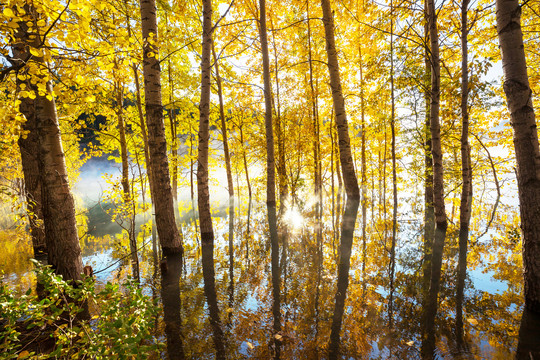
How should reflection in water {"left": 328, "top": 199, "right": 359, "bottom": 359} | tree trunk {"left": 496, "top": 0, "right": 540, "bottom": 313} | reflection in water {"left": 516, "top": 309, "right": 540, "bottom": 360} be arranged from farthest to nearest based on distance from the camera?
tree trunk {"left": 496, "top": 0, "right": 540, "bottom": 313} < reflection in water {"left": 328, "top": 199, "right": 359, "bottom": 359} < reflection in water {"left": 516, "top": 309, "right": 540, "bottom": 360}

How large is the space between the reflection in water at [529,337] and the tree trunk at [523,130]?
121 mm

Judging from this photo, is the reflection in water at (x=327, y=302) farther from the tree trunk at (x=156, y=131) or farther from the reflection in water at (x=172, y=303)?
the tree trunk at (x=156, y=131)

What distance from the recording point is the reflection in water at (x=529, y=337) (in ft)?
8.00

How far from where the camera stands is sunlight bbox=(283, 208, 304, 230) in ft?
28.2

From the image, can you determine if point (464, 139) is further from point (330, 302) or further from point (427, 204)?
point (330, 302)

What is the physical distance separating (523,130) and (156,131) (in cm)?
601

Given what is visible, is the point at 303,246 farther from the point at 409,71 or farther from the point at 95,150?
the point at 95,150

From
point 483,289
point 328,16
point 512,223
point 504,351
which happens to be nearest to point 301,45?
point 328,16

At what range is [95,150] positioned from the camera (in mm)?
10156

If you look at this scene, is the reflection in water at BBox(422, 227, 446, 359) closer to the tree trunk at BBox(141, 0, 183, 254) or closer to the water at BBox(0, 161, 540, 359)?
the water at BBox(0, 161, 540, 359)

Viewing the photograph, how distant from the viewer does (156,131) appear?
544 centimetres

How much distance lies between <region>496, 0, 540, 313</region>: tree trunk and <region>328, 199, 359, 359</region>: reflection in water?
7.42ft

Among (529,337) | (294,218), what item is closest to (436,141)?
(529,337)

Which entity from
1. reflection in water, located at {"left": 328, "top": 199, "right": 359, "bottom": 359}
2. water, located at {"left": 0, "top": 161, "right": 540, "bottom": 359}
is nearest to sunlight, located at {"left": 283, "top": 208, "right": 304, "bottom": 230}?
reflection in water, located at {"left": 328, "top": 199, "right": 359, "bottom": 359}
